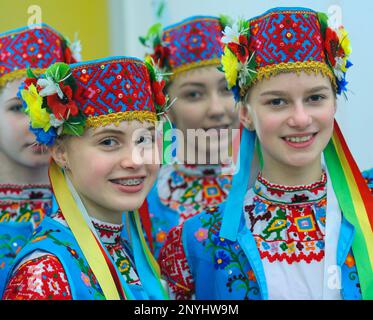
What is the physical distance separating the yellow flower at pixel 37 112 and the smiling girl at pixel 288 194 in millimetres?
656

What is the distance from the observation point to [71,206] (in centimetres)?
242

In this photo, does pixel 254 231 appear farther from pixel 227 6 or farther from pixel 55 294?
pixel 227 6

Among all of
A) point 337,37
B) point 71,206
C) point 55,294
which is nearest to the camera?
point 55,294

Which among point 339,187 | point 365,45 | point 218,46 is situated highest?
point 218,46

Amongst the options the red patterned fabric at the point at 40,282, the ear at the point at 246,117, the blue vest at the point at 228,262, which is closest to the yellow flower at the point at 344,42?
the ear at the point at 246,117

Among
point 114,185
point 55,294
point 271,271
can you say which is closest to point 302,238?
point 271,271

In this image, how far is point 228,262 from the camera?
253cm

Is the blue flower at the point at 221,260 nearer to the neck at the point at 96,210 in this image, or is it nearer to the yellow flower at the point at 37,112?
the neck at the point at 96,210

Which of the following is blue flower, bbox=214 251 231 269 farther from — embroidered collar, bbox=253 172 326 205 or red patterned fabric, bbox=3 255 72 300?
red patterned fabric, bbox=3 255 72 300

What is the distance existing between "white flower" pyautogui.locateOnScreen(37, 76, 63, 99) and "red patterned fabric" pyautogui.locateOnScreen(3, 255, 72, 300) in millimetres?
557

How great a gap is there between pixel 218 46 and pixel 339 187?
127cm

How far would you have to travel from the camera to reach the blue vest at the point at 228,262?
2414mm

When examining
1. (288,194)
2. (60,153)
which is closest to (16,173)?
(60,153)

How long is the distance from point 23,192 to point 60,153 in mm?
706
